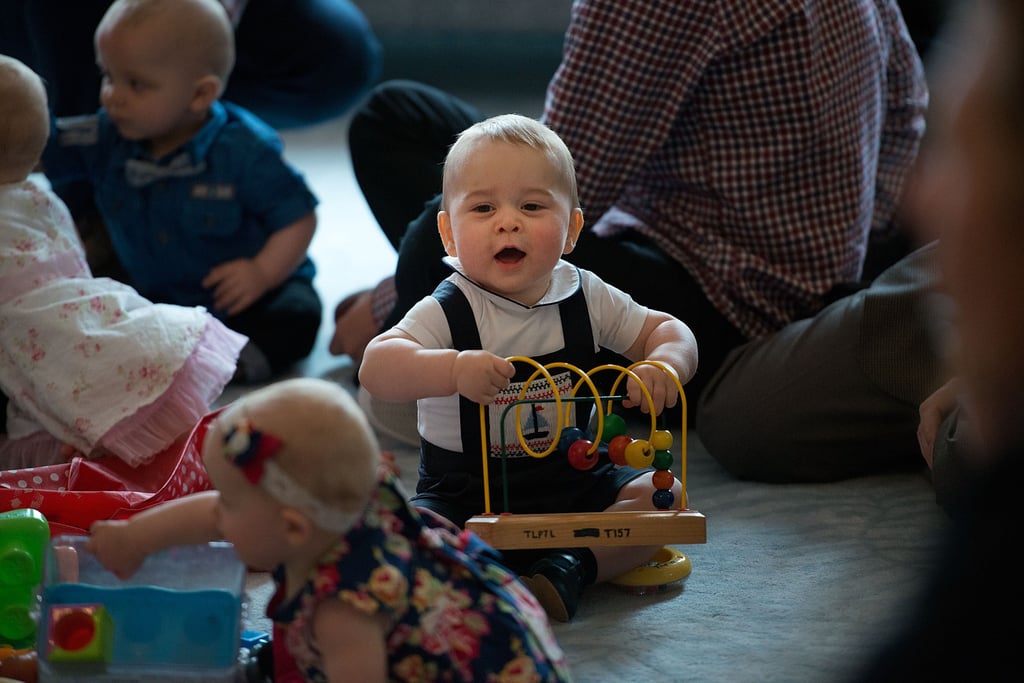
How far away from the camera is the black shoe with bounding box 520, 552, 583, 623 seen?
1.24 meters

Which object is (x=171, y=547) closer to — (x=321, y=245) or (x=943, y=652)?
(x=943, y=652)

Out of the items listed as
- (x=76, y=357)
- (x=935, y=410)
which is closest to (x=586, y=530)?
(x=935, y=410)

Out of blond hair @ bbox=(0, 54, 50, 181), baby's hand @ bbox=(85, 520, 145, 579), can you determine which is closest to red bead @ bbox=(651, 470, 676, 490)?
baby's hand @ bbox=(85, 520, 145, 579)

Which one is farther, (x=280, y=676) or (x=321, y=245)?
(x=321, y=245)

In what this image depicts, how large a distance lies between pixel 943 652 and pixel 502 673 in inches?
15.4

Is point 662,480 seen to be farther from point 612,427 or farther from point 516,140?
point 516,140

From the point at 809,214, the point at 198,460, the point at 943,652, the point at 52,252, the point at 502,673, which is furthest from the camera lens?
the point at 809,214

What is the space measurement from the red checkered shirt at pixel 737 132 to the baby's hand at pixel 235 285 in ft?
2.06

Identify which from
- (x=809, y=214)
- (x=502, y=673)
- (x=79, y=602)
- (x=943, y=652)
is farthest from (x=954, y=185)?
Answer: (x=809, y=214)

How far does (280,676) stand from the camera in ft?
3.43

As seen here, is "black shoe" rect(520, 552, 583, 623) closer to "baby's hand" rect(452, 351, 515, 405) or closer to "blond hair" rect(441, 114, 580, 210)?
"baby's hand" rect(452, 351, 515, 405)

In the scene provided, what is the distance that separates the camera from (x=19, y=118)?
150 cm

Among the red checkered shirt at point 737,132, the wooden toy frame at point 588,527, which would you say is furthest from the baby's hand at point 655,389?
the red checkered shirt at point 737,132

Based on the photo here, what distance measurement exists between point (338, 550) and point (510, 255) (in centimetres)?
46
